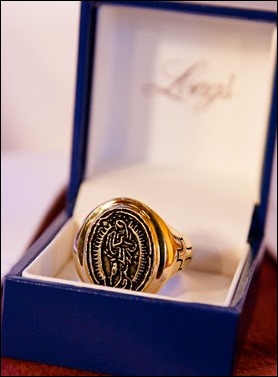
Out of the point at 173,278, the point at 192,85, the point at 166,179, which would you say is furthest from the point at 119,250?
the point at 192,85

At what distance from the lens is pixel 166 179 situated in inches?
49.9

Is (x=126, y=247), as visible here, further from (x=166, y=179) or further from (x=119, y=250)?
(x=166, y=179)

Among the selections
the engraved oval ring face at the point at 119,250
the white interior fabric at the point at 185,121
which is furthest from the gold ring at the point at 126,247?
the white interior fabric at the point at 185,121

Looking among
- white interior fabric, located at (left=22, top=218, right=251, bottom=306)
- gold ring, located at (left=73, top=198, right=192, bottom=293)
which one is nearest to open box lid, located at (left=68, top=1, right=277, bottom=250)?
white interior fabric, located at (left=22, top=218, right=251, bottom=306)

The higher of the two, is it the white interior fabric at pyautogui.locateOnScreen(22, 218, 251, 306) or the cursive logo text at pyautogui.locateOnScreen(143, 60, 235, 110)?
the cursive logo text at pyautogui.locateOnScreen(143, 60, 235, 110)

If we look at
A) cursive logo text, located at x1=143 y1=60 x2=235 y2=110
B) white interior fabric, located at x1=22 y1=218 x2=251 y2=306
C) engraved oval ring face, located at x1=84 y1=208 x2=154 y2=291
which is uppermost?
cursive logo text, located at x1=143 y1=60 x2=235 y2=110

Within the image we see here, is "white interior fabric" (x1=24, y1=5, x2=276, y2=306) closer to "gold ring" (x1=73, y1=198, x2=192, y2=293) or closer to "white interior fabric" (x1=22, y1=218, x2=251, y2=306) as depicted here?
"white interior fabric" (x1=22, y1=218, x2=251, y2=306)

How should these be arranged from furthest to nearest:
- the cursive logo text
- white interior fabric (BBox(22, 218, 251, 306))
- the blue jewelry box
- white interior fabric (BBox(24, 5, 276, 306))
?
the cursive logo text
white interior fabric (BBox(24, 5, 276, 306))
white interior fabric (BBox(22, 218, 251, 306))
the blue jewelry box

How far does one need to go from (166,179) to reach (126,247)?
0.33 m

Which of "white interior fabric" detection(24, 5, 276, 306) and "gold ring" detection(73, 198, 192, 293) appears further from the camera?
"white interior fabric" detection(24, 5, 276, 306)

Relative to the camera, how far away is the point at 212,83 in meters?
1.28

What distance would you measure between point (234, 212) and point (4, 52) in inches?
18.2

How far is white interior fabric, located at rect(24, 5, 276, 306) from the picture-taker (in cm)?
117

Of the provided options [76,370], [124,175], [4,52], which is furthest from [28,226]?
[76,370]
